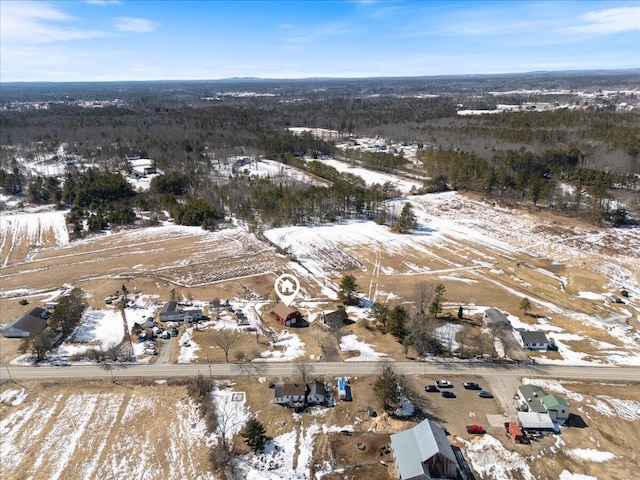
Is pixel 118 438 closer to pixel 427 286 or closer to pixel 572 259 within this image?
pixel 427 286

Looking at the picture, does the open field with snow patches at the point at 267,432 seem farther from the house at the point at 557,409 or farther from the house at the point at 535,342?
the house at the point at 535,342

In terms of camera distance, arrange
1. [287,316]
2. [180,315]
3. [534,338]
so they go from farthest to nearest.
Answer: [180,315]
[287,316]
[534,338]

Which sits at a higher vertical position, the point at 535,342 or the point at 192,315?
the point at 535,342

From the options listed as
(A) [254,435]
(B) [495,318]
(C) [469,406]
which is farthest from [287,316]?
(B) [495,318]

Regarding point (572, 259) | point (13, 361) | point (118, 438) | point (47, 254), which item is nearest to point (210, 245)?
point (47, 254)

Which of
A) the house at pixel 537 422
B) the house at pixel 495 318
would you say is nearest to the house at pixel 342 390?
the house at pixel 537 422

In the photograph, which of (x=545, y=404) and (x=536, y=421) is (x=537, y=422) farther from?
(x=545, y=404)
